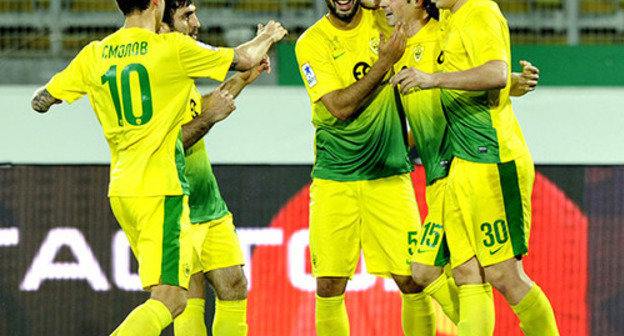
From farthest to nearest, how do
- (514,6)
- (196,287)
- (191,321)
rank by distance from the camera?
(514,6)
(196,287)
(191,321)

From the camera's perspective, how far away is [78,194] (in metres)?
5.34

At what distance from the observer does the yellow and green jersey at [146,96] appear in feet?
12.6

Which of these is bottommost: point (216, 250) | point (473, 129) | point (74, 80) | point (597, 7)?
point (216, 250)

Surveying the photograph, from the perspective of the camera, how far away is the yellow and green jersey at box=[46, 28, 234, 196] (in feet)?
12.6

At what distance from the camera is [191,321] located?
184 inches

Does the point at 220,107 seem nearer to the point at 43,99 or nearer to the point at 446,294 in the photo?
the point at 43,99

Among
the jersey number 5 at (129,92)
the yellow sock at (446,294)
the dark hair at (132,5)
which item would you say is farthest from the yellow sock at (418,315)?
the dark hair at (132,5)

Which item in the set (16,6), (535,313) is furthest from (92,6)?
(535,313)

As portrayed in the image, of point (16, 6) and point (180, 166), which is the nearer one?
point (180, 166)

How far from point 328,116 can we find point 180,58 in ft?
2.99

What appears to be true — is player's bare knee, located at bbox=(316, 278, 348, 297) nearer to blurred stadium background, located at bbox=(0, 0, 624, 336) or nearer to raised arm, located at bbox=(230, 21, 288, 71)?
blurred stadium background, located at bbox=(0, 0, 624, 336)

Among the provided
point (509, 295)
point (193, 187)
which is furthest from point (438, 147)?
point (193, 187)

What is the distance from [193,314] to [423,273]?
1.20 meters

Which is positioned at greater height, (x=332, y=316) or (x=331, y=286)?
(x=331, y=286)
